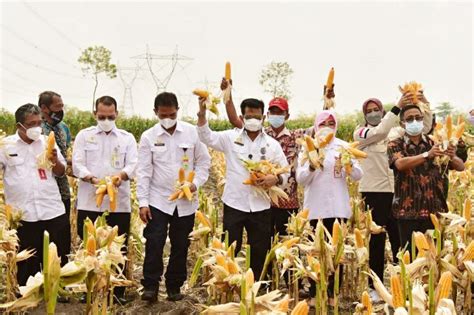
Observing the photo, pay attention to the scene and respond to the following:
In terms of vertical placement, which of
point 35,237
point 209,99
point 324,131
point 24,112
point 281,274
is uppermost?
point 209,99

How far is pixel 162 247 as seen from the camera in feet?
15.8

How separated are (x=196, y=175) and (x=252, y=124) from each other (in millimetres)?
701

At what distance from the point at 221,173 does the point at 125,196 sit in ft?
16.3

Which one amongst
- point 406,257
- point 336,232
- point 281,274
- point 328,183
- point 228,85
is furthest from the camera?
point 228,85

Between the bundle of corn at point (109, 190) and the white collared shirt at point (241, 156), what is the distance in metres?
0.86

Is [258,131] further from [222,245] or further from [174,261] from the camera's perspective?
[222,245]

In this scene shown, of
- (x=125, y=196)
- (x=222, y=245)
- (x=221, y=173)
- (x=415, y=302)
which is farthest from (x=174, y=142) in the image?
(x=221, y=173)

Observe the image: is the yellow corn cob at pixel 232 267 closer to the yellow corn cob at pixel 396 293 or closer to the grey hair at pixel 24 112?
the yellow corn cob at pixel 396 293

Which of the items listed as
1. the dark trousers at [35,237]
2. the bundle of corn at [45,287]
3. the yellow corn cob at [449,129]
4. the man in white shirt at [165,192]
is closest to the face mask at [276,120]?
the man in white shirt at [165,192]

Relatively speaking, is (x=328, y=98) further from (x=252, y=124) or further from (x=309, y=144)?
(x=309, y=144)

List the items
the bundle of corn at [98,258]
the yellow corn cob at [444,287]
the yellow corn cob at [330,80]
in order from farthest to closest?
1. the yellow corn cob at [330,80]
2. the bundle of corn at [98,258]
3. the yellow corn cob at [444,287]

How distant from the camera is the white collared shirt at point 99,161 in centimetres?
494

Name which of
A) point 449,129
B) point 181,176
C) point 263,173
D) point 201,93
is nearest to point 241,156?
point 263,173


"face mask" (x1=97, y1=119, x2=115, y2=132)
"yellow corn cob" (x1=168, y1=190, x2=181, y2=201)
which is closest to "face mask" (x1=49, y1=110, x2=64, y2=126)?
"face mask" (x1=97, y1=119, x2=115, y2=132)
